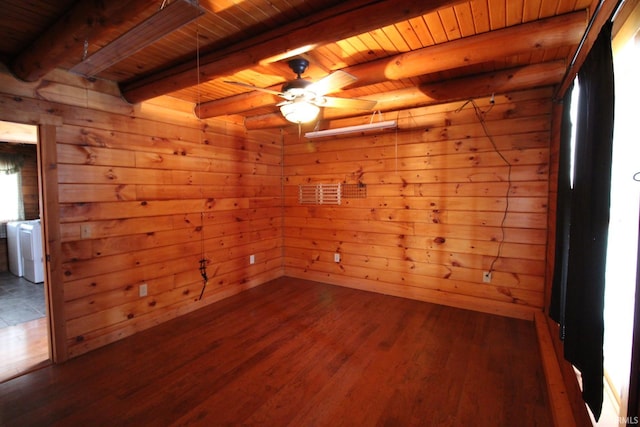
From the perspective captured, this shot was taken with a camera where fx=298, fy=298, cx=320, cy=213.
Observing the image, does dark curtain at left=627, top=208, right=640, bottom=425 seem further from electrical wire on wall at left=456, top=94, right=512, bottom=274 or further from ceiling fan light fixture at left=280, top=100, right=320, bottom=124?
electrical wire on wall at left=456, top=94, right=512, bottom=274

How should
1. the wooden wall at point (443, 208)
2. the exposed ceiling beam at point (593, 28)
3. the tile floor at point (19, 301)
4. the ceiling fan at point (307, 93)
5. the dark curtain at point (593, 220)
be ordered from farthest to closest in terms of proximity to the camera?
1. the tile floor at point (19, 301)
2. the wooden wall at point (443, 208)
3. the ceiling fan at point (307, 93)
4. the exposed ceiling beam at point (593, 28)
5. the dark curtain at point (593, 220)

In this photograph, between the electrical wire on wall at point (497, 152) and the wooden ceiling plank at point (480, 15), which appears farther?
the electrical wire on wall at point (497, 152)

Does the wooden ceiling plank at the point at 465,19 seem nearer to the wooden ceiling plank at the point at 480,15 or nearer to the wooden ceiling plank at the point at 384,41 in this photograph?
Result: the wooden ceiling plank at the point at 480,15

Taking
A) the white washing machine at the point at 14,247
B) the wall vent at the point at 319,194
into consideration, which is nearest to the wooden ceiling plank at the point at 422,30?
Result: the wall vent at the point at 319,194

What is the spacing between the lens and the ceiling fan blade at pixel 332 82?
79.6 inches

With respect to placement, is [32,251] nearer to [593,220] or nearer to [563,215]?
[593,220]

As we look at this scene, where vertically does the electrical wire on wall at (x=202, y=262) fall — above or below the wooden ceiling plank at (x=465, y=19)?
below

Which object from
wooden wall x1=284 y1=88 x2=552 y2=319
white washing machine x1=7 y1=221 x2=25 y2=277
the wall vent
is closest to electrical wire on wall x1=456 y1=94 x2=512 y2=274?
wooden wall x1=284 y1=88 x2=552 y2=319

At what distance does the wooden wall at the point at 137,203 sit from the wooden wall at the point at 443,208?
125 cm

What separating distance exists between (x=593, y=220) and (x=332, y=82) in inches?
66.1

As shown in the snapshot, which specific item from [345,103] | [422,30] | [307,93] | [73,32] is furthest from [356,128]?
[73,32]

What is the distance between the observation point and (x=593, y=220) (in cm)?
139

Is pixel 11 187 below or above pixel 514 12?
below

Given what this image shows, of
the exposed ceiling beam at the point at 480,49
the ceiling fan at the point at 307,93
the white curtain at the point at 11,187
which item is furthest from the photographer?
the white curtain at the point at 11,187
